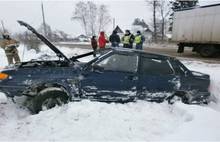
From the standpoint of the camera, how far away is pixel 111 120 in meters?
4.33

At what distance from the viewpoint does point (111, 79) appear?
5.14m

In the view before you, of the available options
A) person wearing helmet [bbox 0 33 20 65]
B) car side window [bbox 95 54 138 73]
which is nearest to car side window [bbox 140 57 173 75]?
car side window [bbox 95 54 138 73]

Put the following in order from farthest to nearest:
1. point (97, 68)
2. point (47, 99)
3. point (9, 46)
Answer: point (9, 46), point (97, 68), point (47, 99)

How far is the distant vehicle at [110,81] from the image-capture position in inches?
193

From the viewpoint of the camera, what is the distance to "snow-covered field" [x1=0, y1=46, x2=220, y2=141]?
3953 millimetres

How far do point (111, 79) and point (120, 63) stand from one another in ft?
1.30

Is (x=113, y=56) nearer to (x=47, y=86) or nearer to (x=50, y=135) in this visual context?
(x=47, y=86)

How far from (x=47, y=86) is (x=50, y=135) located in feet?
4.03

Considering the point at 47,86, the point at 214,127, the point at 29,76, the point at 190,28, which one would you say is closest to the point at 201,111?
the point at 214,127

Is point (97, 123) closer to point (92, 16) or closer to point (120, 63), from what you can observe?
point (120, 63)

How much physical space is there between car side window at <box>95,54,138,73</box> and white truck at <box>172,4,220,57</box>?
1157 centimetres

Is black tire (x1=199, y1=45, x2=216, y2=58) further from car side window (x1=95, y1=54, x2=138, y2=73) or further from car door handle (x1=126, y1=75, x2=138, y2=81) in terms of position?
car door handle (x1=126, y1=75, x2=138, y2=81)

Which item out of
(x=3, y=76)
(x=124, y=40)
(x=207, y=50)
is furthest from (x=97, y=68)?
(x=207, y=50)

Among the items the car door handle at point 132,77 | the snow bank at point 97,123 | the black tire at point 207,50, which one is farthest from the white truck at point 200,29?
the snow bank at point 97,123
